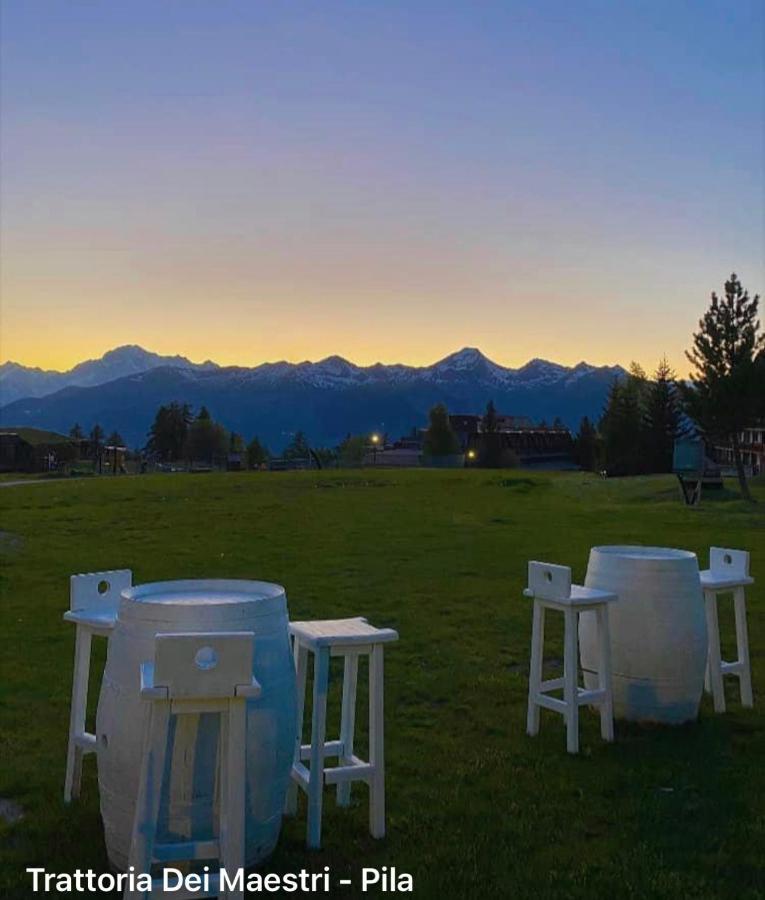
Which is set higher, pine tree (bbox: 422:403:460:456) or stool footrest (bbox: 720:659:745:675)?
pine tree (bbox: 422:403:460:456)

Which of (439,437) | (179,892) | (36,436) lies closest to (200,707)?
(179,892)

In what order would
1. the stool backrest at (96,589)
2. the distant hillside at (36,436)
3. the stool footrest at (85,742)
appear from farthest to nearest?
the distant hillside at (36,436), the stool backrest at (96,589), the stool footrest at (85,742)

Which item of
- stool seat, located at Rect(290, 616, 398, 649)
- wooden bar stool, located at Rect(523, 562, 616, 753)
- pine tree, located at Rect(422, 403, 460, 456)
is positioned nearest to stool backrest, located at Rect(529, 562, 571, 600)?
wooden bar stool, located at Rect(523, 562, 616, 753)

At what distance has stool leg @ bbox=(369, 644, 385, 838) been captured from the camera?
15.7 feet

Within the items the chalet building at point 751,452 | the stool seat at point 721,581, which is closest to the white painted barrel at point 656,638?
the stool seat at point 721,581

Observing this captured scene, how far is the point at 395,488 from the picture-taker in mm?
34562

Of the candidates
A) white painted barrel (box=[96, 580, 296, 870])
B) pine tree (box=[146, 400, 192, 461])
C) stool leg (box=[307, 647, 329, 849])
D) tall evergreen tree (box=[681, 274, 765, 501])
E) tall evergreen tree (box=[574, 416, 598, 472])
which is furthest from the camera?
pine tree (box=[146, 400, 192, 461])

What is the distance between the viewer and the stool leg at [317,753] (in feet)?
15.3

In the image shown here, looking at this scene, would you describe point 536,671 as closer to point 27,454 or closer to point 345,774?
point 345,774

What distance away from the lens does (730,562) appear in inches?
303

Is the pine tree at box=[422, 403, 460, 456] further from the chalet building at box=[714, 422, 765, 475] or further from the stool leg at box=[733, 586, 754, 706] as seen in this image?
the stool leg at box=[733, 586, 754, 706]

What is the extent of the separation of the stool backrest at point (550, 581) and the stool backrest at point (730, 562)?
76.8 inches

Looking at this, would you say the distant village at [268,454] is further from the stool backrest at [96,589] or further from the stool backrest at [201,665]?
the stool backrest at [201,665]

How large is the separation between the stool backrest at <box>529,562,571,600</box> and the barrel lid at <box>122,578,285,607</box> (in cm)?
235
